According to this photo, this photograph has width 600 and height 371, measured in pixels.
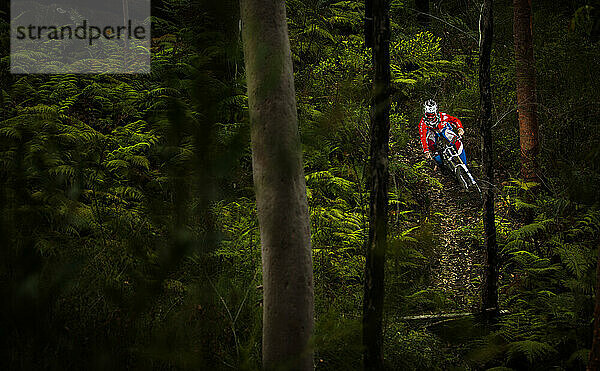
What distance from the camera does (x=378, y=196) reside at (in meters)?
3.00

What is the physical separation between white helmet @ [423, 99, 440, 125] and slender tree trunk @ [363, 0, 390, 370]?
21.1ft

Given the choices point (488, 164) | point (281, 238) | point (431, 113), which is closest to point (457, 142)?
point (431, 113)

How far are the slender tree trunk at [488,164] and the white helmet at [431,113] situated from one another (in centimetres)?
428

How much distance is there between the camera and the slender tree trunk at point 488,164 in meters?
4.88

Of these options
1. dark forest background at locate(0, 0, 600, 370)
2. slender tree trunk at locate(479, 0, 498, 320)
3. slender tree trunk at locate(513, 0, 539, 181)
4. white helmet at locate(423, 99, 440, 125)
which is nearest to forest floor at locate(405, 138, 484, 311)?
dark forest background at locate(0, 0, 600, 370)

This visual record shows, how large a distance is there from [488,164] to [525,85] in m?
3.52

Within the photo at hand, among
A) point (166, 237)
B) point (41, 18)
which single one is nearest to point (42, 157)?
point (166, 237)

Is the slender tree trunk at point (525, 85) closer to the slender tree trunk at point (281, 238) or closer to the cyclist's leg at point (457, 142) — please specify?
the cyclist's leg at point (457, 142)

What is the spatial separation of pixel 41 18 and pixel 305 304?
1059 centimetres

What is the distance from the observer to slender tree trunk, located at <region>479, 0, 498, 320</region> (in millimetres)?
4879

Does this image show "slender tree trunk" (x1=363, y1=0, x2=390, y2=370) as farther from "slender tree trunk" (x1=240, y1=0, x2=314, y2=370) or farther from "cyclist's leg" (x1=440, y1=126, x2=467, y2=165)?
"cyclist's leg" (x1=440, y1=126, x2=467, y2=165)

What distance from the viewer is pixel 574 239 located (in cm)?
607

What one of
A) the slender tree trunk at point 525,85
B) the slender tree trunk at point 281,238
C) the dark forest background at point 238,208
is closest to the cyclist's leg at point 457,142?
the dark forest background at point 238,208

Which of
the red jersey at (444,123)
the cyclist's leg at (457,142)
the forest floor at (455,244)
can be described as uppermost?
the red jersey at (444,123)
